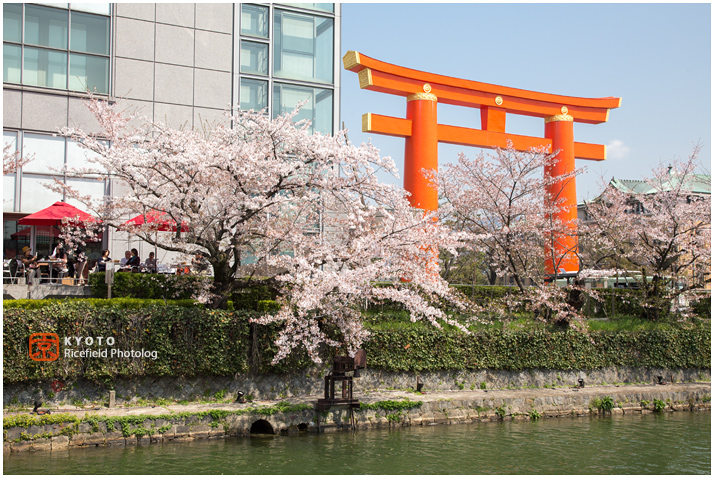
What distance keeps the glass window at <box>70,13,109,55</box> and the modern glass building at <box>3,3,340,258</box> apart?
0.12 feet

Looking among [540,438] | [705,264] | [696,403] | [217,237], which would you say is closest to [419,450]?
[540,438]

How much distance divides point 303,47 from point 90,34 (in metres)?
8.29

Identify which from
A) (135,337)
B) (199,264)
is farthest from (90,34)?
(135,337)

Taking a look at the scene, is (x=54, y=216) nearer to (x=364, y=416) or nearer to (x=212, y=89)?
(x=212, y=89)

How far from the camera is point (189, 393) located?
15086mm

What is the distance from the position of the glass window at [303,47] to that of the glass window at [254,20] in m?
0.50

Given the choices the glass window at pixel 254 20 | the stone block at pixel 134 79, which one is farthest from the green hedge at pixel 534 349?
the glass window at pixel 254 20

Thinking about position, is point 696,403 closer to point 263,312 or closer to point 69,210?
point 263,312

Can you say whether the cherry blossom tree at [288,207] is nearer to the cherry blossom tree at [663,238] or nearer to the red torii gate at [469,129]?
the red torii gate at [469,129]

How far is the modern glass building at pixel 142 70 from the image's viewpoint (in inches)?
887

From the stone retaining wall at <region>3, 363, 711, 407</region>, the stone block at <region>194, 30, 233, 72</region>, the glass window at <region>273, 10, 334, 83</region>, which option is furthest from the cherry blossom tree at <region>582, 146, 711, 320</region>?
the stone block at <region>194, 30, 233, 72</region>

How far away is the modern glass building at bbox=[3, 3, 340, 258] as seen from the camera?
22.5m

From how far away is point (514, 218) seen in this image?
21000mm

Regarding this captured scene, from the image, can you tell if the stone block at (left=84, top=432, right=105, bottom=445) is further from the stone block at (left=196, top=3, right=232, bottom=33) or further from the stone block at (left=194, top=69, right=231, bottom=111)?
the stone block at (left=196, top=3, right=232, bottom=33)
